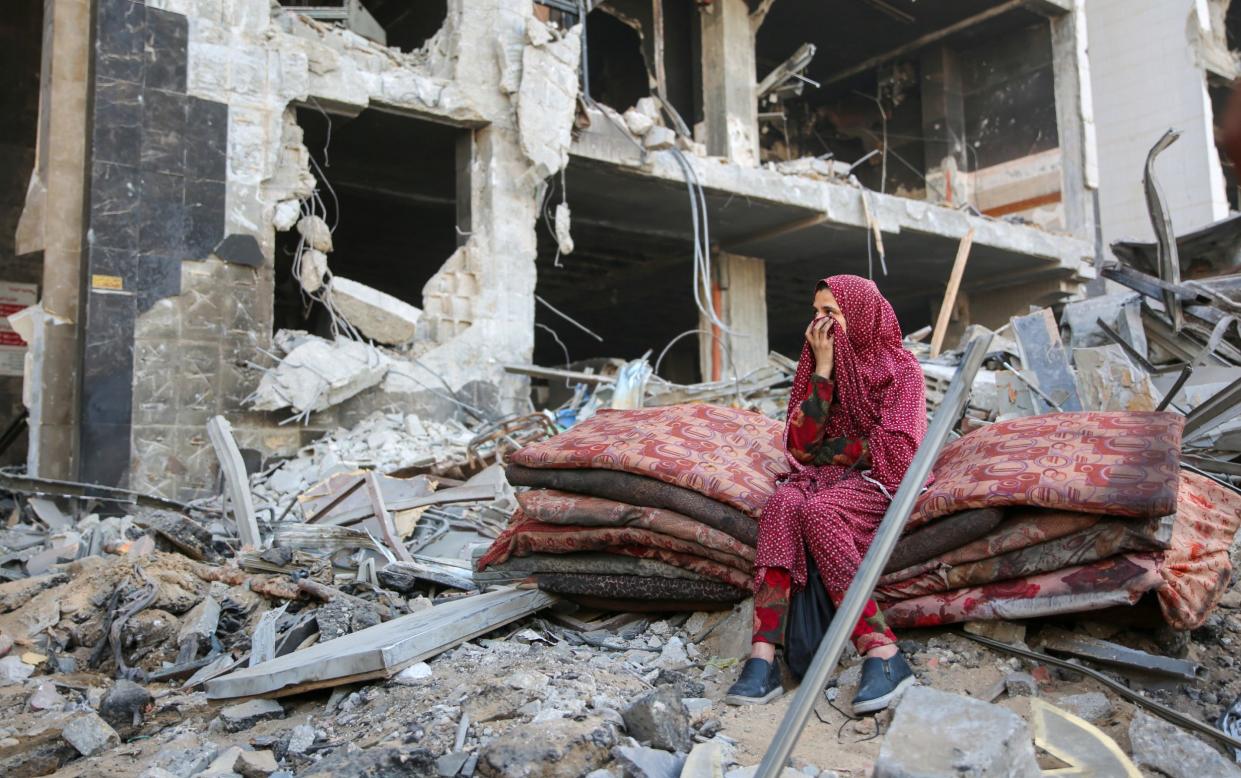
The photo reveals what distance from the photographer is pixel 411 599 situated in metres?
4.35

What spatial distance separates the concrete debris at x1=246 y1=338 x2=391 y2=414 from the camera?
7.46 metres

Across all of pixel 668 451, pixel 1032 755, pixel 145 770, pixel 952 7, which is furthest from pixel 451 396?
pixel 952 7

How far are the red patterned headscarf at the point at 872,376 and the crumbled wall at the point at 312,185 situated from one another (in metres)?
5.33

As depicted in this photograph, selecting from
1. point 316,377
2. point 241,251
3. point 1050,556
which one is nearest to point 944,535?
point 1050,556

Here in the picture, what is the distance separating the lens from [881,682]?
2.83 m

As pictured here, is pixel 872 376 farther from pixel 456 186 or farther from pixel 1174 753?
pixel 456 186

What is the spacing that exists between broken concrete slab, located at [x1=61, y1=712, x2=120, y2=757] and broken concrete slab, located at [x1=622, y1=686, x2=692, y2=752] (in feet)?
5.50

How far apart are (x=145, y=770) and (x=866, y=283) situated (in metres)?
2.71

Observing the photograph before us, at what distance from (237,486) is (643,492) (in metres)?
3.34

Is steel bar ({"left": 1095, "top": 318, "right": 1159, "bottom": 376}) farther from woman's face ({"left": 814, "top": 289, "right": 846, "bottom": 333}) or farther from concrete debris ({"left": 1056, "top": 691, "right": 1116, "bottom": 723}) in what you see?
concrete debris ({"left": 1056, "top": 691, "right": 1116, "bottom": 723})

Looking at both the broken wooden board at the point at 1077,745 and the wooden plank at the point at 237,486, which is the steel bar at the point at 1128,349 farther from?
the wooden plank at the point at 237,486

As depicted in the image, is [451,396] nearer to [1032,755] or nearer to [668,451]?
[668,451]

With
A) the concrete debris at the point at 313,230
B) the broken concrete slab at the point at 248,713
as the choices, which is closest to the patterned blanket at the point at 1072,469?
the broken concrete slab at the point at 248,713

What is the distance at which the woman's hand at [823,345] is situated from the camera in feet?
11.0
